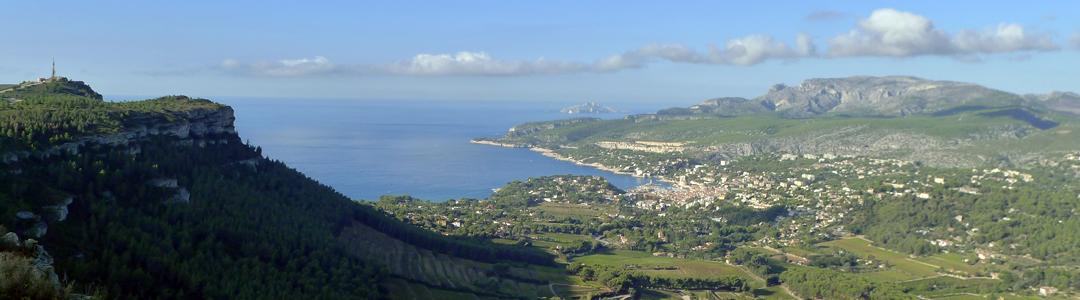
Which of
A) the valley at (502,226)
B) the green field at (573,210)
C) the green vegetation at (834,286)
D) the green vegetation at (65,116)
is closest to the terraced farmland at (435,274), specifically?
the valley at (502,226)

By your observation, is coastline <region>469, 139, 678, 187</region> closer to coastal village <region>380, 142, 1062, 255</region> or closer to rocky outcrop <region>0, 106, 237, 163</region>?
coastal village <region>380, 142, 1062, 255</region>

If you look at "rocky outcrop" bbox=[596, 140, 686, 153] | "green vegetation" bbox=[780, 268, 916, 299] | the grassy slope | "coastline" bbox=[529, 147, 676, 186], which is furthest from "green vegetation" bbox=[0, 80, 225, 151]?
"rocky outcrop" bbox=[596, 140, 686, 153]

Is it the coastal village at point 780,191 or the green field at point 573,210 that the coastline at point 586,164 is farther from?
the green field at point 573,210

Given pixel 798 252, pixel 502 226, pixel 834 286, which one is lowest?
pixel 798 252

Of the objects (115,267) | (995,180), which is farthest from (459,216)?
(995,180)

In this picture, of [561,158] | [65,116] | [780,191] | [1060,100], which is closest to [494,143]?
[561,158]

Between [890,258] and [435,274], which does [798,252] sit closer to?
[890,258]
